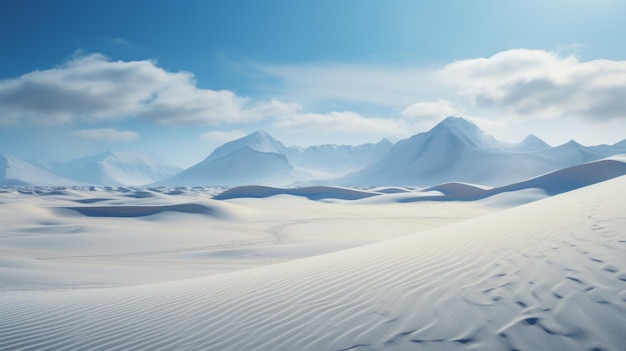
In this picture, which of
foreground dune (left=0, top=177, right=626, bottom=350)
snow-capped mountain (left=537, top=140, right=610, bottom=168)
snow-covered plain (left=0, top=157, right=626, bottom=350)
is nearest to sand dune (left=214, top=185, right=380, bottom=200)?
snow-covered plain (left=0, top=157, right=626, bottom=350)

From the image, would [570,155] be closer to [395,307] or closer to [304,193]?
[304,193]

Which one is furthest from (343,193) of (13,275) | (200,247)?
(13,275)

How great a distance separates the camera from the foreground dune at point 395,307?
2.95 metres

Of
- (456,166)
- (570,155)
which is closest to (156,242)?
(456,166)

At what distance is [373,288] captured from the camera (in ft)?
14.4

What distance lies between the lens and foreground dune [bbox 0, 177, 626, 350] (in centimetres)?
295

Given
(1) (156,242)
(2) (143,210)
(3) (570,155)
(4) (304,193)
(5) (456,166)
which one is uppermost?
(3) (570,155)

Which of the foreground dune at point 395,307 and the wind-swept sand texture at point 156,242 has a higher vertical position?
the foreground dune at point 395,307

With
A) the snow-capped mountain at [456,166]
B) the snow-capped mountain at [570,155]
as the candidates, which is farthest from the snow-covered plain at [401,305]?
the snow-capped mountain at [570,155]

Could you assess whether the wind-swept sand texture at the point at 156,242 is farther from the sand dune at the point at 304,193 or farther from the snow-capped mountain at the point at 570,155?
the snow-capped mountain at the point at 570,155

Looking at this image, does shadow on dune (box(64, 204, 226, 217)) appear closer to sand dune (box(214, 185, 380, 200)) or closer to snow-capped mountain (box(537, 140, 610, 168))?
sand dune (box(214, 185, 380, 200))

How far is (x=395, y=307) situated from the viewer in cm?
366

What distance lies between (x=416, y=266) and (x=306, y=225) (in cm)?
2168

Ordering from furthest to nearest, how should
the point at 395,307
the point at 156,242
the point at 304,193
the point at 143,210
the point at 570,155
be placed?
the point at 570,155
the point at 304,193
the point at 143,210
the point at 156,242
the point at 395,307
